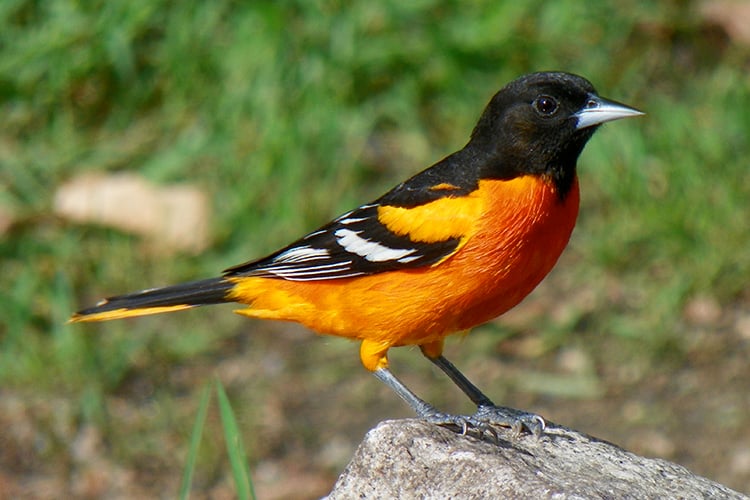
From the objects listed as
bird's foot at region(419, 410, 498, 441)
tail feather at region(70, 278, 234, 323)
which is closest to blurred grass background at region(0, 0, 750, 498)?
tail feather at region(70, 278, 234, 323)

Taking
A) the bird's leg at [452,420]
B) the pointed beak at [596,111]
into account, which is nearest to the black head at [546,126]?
the pointed beak at [596,111]

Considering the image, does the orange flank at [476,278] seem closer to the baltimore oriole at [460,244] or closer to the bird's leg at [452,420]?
the baltimore oriole at [460,244]

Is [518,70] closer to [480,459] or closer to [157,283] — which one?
[157,283]

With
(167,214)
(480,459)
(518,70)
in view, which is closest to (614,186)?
(518,70)

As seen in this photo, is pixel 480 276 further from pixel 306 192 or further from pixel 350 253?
pixel 306 192

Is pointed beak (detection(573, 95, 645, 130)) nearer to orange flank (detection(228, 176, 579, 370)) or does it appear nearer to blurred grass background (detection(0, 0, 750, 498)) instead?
orange flank (detection(228, 176, 579, 370))

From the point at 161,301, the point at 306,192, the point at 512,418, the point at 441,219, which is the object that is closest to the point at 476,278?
the point at 441,219
